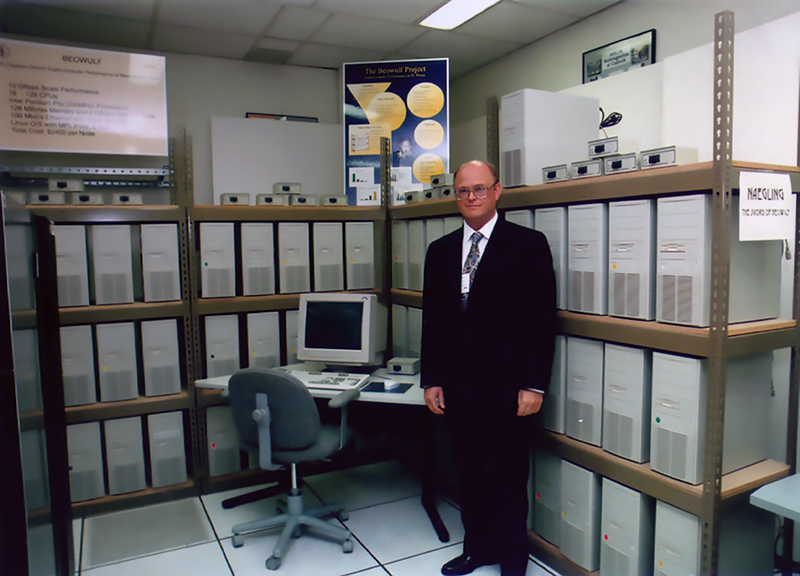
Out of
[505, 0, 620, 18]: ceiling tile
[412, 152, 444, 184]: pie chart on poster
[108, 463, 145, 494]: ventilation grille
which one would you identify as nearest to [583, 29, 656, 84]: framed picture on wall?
[505, 0, 620, 18]: ceiling tile

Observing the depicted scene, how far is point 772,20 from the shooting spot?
277cm

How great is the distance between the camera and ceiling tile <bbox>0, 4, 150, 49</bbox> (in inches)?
145

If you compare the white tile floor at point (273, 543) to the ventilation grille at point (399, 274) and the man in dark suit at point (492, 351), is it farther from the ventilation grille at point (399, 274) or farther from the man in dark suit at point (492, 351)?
the ventilation grille at point (399, 274)

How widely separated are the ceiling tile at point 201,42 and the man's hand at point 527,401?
11.5 feet

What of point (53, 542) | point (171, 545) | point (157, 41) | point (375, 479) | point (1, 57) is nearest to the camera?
point (53, 542)

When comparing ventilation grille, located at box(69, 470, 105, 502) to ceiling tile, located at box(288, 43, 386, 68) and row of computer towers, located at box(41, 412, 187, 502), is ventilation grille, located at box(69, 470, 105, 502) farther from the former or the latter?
ceiling tile, located at box(288, 43, 386, 68)

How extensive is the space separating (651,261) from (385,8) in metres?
2.70

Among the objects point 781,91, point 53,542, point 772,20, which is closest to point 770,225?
point 781,91

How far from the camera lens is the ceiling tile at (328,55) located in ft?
14.9

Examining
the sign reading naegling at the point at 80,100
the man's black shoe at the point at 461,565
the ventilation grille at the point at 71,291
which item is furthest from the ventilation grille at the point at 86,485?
the sign reading naegling at the point at 80,100

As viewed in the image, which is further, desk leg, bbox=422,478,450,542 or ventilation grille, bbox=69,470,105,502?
ventilation grille, bbox=69,470,105,502

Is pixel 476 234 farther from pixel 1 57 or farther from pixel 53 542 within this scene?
pixel 1 57

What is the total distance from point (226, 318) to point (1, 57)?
88.7 inches

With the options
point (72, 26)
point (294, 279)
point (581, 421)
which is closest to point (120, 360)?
point (294, 279)
